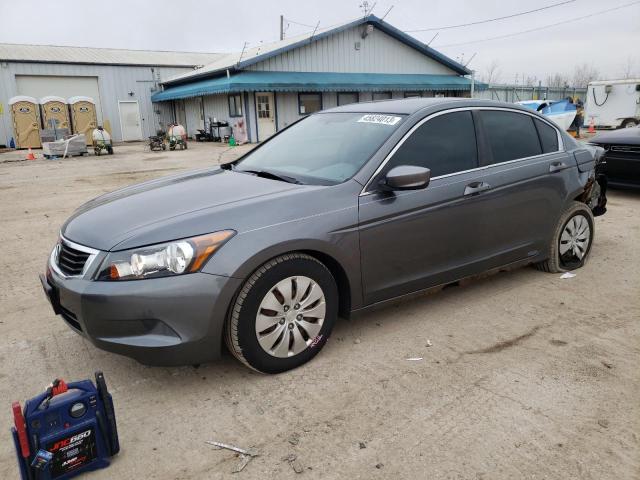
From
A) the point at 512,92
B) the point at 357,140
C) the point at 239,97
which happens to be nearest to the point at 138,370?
the point at 357,140

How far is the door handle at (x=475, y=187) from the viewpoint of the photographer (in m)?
3.86

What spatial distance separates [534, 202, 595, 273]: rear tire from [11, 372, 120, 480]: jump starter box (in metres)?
3.92

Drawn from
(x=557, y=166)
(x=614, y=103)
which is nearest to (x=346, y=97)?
(x=614, y=103)

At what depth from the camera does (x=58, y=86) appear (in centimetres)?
2980

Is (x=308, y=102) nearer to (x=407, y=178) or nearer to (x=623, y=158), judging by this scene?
(x=623, y=158)

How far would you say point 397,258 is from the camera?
11.5 feet

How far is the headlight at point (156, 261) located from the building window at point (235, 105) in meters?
23.2

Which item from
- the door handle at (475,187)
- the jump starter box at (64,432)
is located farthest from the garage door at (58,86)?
the jump starter box at (64,432)

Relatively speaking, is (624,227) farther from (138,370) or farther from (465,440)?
(138,370)

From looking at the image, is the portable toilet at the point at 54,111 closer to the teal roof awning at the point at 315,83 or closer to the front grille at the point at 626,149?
the teal roof awning at the point at 315,83

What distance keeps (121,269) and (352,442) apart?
1482mm

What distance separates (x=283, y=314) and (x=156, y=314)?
28.4 inches

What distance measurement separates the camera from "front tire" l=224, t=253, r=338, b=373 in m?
2.92

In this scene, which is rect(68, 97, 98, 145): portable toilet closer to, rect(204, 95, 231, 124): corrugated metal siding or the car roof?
rect(204, 95, 231, 124): corrugated metal siding
